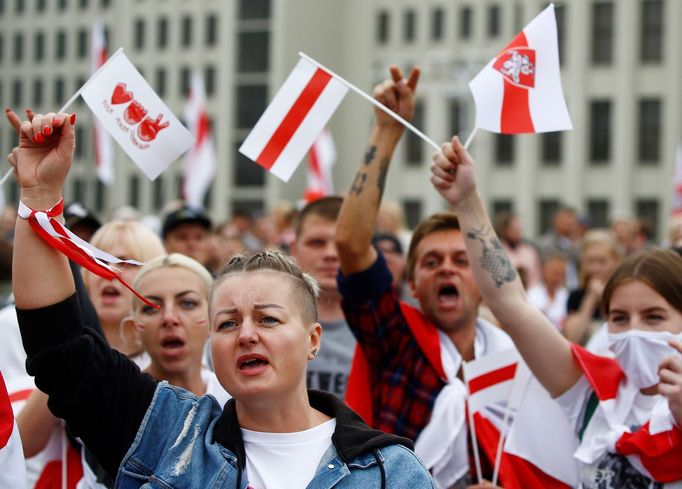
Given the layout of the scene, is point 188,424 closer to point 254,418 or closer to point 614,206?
point 254,418

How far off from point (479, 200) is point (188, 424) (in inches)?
64.7

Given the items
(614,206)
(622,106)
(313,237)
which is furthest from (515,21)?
(313,237)

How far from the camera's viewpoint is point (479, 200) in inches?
171

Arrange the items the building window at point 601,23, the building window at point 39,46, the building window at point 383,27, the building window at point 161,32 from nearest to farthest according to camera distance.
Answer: the building window at point 601,23, the building window at point 383,27, the building window at point 161,32, the building window at point 39,46

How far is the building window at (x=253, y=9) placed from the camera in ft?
163

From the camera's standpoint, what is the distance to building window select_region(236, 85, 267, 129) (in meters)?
50.0

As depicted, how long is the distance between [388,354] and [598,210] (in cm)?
4111

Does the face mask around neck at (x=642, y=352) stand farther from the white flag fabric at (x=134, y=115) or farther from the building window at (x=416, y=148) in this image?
the building window at (x=416, y=148)

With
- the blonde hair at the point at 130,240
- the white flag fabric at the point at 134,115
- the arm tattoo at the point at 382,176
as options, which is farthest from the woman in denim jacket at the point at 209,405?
the blonde hair at the point at 130,240

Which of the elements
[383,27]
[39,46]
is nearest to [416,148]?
[383,27]

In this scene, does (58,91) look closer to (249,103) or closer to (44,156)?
(249,103)

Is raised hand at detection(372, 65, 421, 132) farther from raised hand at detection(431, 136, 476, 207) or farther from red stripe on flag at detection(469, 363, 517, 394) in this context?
red stripe on flag at detection(469, 363, 517, 394)

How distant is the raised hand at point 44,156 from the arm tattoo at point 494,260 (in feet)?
5.52

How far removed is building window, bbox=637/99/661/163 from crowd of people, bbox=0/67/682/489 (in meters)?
39.7
